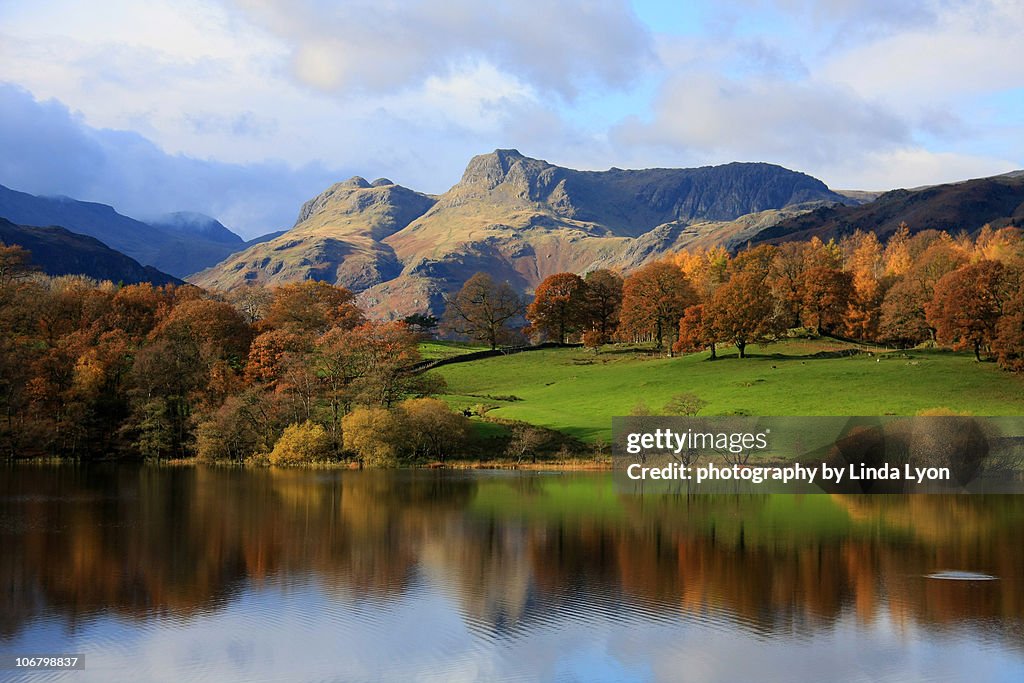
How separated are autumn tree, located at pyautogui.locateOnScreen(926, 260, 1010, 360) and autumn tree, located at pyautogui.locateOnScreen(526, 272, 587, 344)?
57.5 m

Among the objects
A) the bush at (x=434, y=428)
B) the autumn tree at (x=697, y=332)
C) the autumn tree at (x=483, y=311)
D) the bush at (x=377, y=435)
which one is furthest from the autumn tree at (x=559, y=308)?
the bush at (x=377, y=435)

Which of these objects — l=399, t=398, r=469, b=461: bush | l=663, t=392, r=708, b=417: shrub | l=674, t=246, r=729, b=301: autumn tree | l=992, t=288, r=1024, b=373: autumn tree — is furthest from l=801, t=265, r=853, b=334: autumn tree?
l=399, t=398, r=469, b=461: bush

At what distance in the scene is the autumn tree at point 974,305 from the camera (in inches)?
3661

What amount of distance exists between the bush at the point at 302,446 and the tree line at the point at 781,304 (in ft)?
154

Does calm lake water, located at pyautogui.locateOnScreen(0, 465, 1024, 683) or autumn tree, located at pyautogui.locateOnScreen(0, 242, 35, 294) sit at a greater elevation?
autumn tree, located at pyautogui.locateOnScreen(0, 242, 35, 294)

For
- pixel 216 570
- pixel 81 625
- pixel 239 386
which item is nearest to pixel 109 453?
pixel 239 386

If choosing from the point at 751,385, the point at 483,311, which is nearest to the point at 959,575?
the point at 751,385

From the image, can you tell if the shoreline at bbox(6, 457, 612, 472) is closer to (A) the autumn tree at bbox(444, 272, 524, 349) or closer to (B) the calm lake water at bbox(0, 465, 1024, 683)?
(B) the calm lake water at bbox(0, 465, 1024, 683)

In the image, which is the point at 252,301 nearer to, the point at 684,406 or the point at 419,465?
the point at 419,465

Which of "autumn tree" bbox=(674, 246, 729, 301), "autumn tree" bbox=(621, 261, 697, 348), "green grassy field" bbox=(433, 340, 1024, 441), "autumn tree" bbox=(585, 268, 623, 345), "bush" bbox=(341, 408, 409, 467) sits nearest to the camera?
"bush" bbox=(341, 408, 409, 467)

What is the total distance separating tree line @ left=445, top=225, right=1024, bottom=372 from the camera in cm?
9369

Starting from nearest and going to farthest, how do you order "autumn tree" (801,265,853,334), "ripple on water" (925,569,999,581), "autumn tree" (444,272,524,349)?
"ripple on water" (925,569,999,581) < "autumn tree" (801,265,853,334) < "autumn tree" (444,272,524,349)

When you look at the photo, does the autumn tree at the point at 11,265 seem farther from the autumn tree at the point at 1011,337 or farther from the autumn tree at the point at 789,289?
the autumn tree at the point at 1011,337

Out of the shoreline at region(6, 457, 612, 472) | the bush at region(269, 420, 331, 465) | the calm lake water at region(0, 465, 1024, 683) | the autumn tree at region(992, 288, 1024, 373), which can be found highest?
the autumn tree at region(992, 288, 1024, 373)
